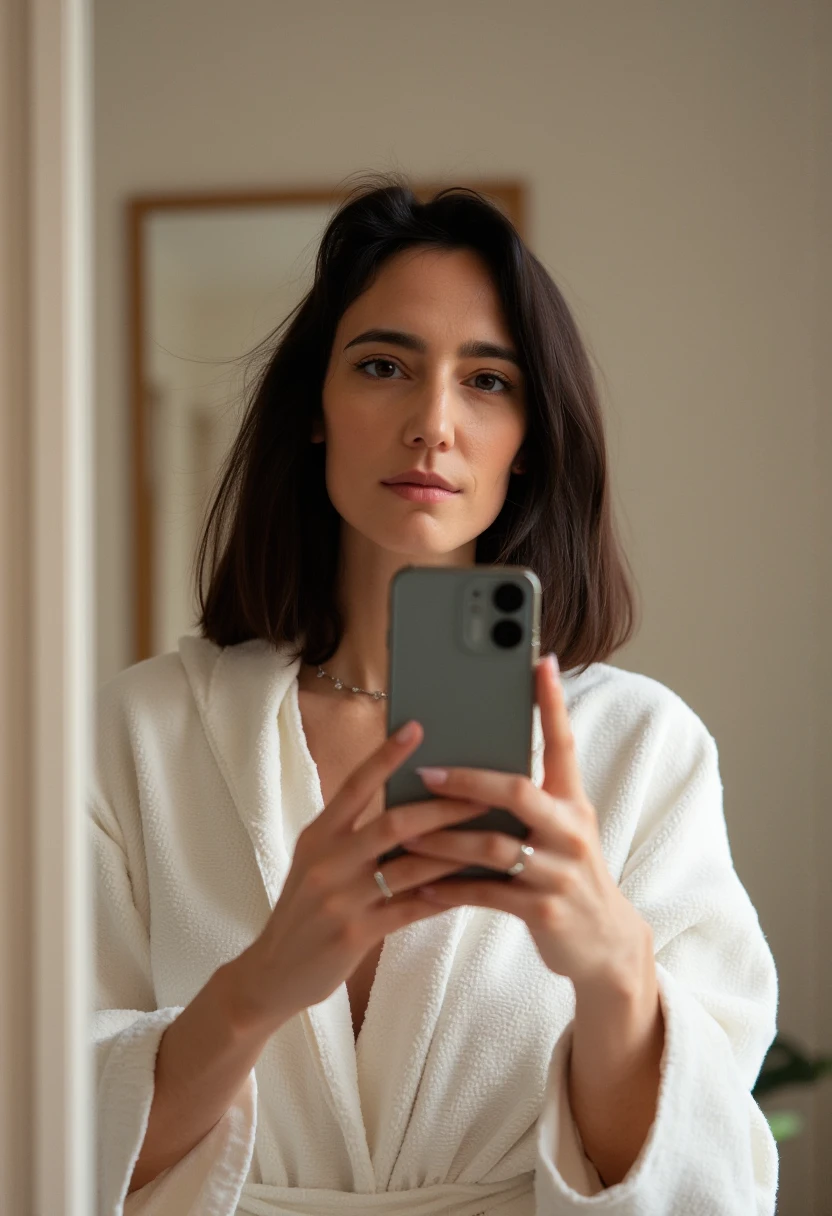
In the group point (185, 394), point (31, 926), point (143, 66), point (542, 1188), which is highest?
point (143, 66)

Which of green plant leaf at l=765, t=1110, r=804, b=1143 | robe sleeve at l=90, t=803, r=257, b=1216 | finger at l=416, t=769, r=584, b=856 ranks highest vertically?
finger at l=416, t=769, r=584, b=856

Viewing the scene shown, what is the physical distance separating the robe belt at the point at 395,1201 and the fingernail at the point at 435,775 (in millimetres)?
265

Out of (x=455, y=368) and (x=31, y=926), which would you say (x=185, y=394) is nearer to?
(x=455, y=368)

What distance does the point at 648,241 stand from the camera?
3.61 feet

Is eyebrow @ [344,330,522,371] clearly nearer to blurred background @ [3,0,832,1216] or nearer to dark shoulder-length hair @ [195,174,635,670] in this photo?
dark shoulder-length hair @ [195,174,635,670]

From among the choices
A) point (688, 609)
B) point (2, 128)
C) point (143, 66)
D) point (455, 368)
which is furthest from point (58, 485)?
point (143, 66)

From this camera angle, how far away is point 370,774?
353 millimetres

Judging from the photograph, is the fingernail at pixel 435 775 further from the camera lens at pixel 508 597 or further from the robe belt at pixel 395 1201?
the robe belt at pixel 395 1201

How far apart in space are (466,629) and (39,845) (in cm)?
14

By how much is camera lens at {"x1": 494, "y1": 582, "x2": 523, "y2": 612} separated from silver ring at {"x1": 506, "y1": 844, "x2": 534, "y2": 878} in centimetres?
7

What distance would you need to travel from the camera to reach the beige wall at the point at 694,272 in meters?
1.08

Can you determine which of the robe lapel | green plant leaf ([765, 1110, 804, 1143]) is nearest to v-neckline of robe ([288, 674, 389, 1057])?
the robe lapel

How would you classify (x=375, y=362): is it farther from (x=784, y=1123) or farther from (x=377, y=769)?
(x=784, y=1123)

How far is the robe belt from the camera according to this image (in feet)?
1.72
